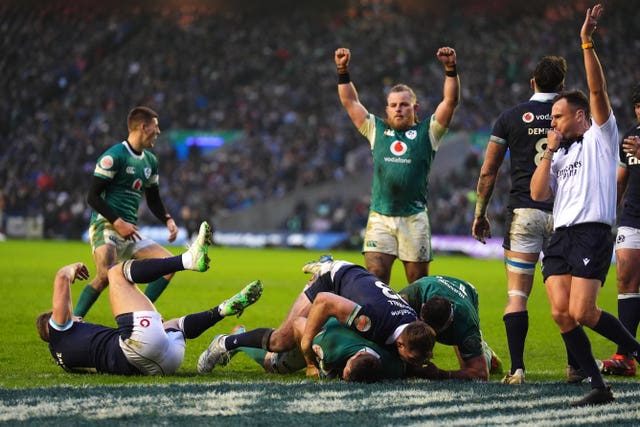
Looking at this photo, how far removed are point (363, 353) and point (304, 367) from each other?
93 centimetres

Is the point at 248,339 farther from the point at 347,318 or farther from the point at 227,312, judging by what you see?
the point at 347,318

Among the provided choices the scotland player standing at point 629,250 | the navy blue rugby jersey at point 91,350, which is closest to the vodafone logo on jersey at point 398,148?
the scotland player standing at point 629,250

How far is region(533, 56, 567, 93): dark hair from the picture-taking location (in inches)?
297

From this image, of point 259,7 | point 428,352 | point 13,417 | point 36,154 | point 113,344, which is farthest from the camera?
point 259,7

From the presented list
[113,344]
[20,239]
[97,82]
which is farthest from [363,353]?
[97,82]

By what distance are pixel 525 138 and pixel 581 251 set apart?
1631mm

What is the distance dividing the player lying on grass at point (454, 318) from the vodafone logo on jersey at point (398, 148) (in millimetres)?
1610

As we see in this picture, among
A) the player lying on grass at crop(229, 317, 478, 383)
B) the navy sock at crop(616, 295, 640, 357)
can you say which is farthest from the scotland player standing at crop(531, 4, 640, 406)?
the navy sock at crop(616, 295, 640, 357)

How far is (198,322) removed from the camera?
7793 millimetres

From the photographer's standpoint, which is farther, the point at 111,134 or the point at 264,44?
the point at 264,44

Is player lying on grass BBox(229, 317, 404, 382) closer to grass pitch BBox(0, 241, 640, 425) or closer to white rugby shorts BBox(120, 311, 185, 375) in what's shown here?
grass pitch BBox(0, 241, 640, 425)

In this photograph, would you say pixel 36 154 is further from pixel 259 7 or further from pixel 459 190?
pixel 459 190

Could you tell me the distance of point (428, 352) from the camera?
21.5 ft

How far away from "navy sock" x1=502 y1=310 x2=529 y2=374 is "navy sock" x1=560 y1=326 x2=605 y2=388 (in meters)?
0.90
